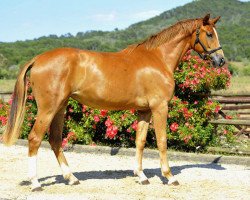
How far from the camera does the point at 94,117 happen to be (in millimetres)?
8336

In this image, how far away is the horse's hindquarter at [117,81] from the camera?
5.26 meters

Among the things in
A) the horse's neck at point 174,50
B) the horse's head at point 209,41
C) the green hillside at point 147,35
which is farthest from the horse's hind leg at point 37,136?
the green hillside at point 147,35

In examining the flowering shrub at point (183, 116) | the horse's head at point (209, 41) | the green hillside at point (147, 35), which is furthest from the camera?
the green hillside at point (147, 35)

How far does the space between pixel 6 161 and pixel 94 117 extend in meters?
2.04

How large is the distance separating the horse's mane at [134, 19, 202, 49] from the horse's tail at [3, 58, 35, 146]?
5.60ft

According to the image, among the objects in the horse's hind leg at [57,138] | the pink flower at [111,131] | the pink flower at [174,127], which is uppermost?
the horse's hind leg at [57,138]

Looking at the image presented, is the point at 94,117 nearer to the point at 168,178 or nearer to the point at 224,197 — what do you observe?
the point at 168,178

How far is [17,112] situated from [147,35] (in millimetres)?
75351

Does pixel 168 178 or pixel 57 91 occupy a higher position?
pixel 57 91

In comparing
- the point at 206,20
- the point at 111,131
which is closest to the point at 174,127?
the point at 111,131

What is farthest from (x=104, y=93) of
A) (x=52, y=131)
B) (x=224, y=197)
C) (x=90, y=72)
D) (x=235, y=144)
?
(x=235, y=144)

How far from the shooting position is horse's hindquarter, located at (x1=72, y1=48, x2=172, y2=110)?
17.3 feet

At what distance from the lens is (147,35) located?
3115 inches

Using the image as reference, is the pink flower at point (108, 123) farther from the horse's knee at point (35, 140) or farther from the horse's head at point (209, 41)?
the horse's knee at point (35, 140)
